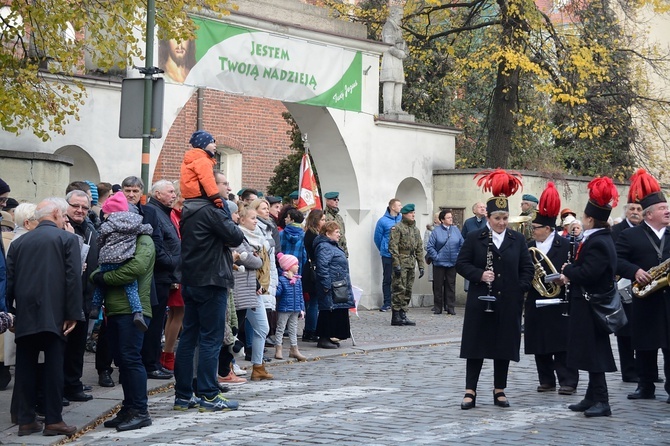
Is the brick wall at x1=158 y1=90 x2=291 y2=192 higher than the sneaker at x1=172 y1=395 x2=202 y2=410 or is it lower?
higher

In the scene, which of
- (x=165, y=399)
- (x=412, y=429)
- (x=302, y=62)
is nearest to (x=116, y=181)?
(x=302, y=62)

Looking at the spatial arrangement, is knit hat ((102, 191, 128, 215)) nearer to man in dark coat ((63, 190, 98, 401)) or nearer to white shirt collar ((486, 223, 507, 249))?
man in dark coat ((63, 190, 98, 401))

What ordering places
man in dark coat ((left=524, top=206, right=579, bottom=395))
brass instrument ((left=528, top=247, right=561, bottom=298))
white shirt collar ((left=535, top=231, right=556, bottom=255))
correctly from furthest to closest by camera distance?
1. white shirt collar ((left=535, top=231, right=556, bottom=255))
2. brass instrument ((left=528, top=247, right=561, bottom=298))
3. man in dark coat ((left=524, top=206, right=579, bottom=395))

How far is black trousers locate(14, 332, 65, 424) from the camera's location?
8.85m

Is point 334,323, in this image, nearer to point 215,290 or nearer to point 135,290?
point 215,290

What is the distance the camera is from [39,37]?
15.6 m

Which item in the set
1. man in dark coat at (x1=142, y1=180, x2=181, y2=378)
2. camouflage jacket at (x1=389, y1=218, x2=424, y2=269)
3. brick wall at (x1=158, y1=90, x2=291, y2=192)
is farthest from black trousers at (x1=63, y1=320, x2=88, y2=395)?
brick wall at (x1=158, y1=90, x2=291, y2=192)

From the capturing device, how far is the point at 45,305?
8.78 metres

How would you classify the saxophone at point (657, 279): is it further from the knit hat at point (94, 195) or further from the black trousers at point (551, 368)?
the knit hat at point (94, 195)

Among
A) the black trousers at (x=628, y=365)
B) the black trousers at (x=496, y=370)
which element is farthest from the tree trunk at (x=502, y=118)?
the black trousers at (x=496, y=370)

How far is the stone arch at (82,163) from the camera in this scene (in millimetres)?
17344

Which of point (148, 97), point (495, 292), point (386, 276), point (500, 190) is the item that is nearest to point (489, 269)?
point (495, 292)

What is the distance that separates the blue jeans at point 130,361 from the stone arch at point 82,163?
8406 mm

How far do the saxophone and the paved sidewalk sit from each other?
458 cm
